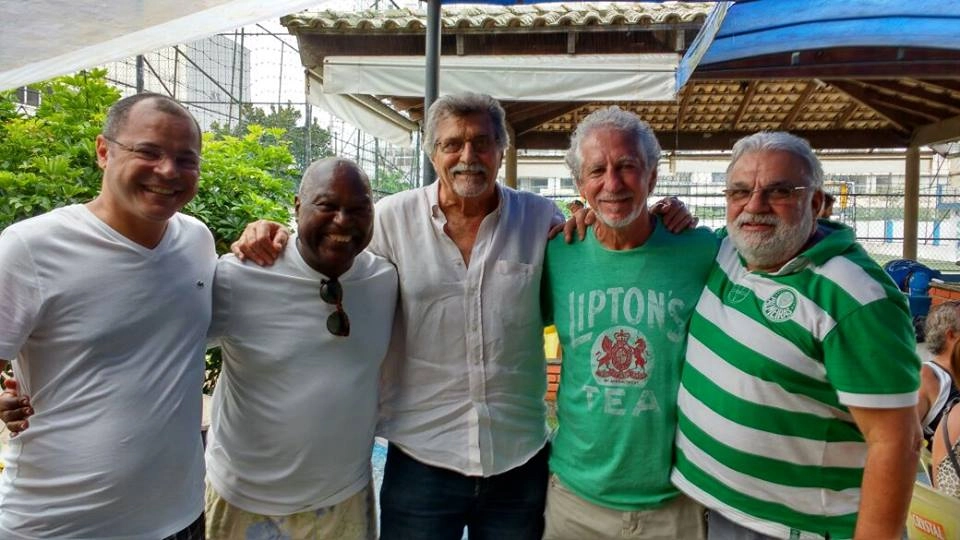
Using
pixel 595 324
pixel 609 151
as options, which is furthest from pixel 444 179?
pixel 595 324

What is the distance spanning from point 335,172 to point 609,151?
2.69ft

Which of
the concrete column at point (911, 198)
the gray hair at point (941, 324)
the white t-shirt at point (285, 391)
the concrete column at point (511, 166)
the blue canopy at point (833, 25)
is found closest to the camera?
the white t-shirt at point (285, 391)

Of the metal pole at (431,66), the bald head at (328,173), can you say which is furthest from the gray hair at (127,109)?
the metal pole at (431,66)

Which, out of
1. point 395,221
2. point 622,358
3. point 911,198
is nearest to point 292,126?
point 911,198

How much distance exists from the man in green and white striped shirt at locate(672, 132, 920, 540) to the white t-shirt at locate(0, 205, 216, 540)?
1.45 m

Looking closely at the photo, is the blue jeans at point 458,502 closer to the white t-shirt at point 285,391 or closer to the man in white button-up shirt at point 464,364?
the man in white button-up shirt at point 464,364

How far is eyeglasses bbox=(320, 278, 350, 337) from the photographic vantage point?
1969mm

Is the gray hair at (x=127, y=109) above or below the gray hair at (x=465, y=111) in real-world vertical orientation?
below

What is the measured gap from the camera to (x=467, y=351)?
2.18 m

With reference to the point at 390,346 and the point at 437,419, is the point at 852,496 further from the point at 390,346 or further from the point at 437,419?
the point at 390,346

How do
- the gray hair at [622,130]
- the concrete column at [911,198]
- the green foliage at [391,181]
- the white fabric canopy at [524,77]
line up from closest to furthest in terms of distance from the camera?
the gray hair at [622,130] < the white fabric canopy at [524,77] < the concrete column at [911,198] < the green foliage at [391,181]

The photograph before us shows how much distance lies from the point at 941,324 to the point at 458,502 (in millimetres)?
2352

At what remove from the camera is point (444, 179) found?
2252 mm

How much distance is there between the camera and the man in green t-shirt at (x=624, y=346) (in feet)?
6.57
